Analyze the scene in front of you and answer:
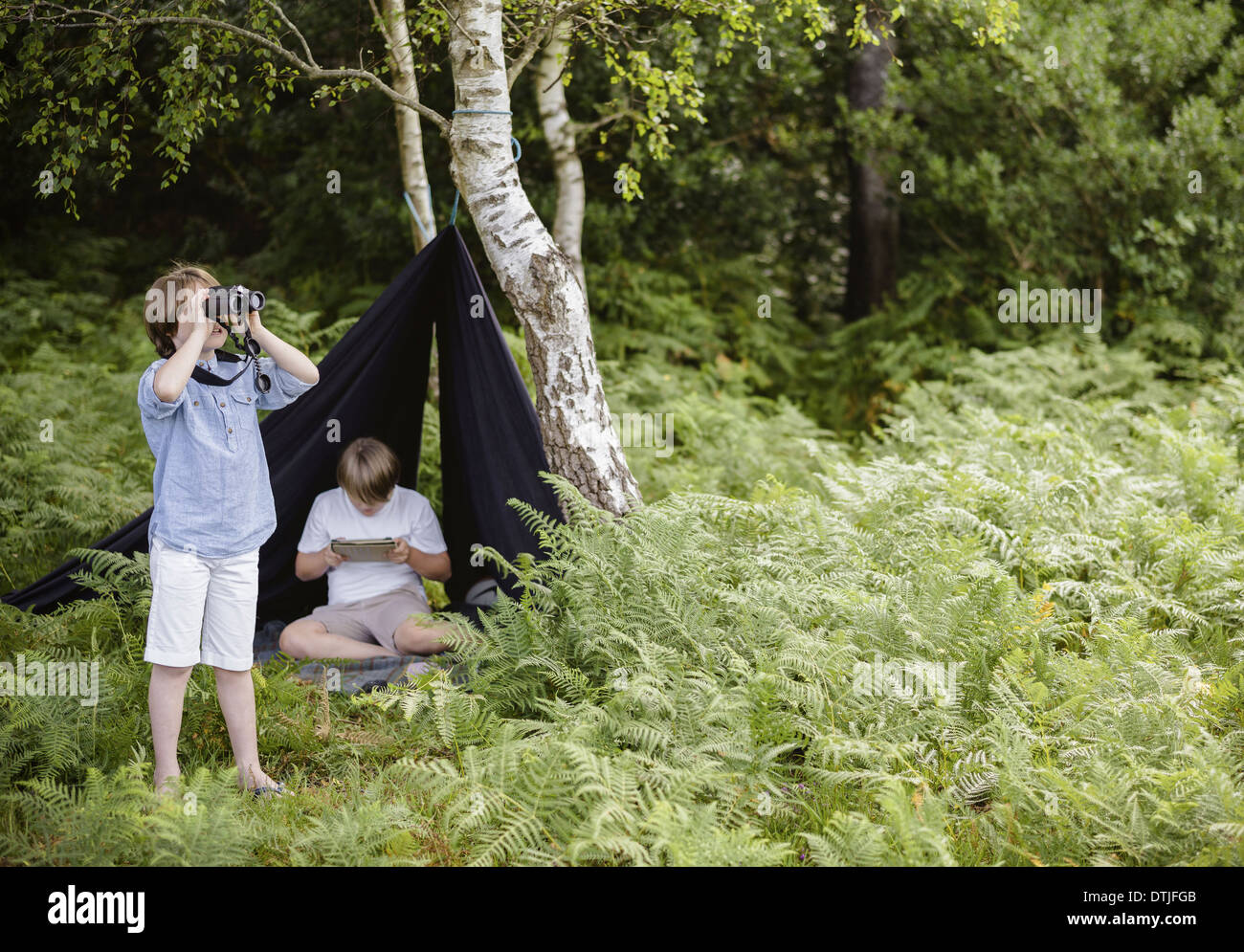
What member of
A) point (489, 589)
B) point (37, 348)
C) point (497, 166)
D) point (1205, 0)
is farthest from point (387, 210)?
point (1205, 0)

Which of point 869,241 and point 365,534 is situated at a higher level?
point 869,241

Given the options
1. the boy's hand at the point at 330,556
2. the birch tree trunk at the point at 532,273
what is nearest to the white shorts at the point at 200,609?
the boy's hand at the point at 330,556

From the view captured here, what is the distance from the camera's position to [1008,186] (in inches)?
354

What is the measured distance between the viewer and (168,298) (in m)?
3.16

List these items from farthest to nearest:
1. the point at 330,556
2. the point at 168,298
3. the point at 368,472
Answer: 1. the point at 330,556
2. the point at 368,472
3. the point at 168,298

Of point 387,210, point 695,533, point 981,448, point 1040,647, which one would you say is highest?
point 387,210

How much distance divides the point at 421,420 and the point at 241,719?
2.26 meters

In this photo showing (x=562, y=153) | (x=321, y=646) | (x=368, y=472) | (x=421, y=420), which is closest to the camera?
(x=321, y=646)

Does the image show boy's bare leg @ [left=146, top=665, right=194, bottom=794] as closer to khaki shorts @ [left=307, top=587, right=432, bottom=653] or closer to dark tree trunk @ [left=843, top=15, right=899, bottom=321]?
khaki shorts @ [left=307, top=587, right=432, bottom=653]

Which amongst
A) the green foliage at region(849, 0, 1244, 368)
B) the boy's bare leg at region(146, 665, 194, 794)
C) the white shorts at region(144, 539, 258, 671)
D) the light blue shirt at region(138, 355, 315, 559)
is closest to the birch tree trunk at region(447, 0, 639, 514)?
the light blue shirt at region(138, 355, 315, 559)

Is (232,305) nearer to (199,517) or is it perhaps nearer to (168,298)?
(168,298)

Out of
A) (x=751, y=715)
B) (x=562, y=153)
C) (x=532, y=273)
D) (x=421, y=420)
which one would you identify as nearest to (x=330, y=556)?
(x=421, y=420)

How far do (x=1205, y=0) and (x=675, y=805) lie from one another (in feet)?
32.4
